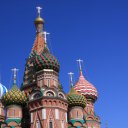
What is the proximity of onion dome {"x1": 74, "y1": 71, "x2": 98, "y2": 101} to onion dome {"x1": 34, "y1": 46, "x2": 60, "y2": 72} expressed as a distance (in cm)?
801

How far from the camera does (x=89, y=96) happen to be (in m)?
44.4

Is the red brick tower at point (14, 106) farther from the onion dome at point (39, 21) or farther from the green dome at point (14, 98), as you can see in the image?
the onion dome at point (39, 21)

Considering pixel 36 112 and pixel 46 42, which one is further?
pixel 46 42

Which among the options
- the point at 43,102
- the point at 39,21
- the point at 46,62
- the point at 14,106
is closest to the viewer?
the point at 43,102

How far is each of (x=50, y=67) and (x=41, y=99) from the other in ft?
14.3

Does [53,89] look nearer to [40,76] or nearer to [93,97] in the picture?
[40,76]

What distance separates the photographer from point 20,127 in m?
35.0

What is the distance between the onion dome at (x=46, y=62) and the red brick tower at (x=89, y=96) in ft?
26.4

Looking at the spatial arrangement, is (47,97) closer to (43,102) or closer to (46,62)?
(43,102)

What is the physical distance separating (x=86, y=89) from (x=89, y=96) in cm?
97

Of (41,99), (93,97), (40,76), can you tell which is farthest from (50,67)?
(93,97)

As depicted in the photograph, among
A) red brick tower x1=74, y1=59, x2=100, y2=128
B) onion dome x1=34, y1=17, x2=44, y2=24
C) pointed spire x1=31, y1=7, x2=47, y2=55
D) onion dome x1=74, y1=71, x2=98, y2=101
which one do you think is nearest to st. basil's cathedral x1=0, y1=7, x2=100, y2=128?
red brick tower x1=74, y1=59, x2=100, y2=128

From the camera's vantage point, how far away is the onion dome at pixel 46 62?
120 feet

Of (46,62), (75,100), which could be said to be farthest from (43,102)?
(46,62)
